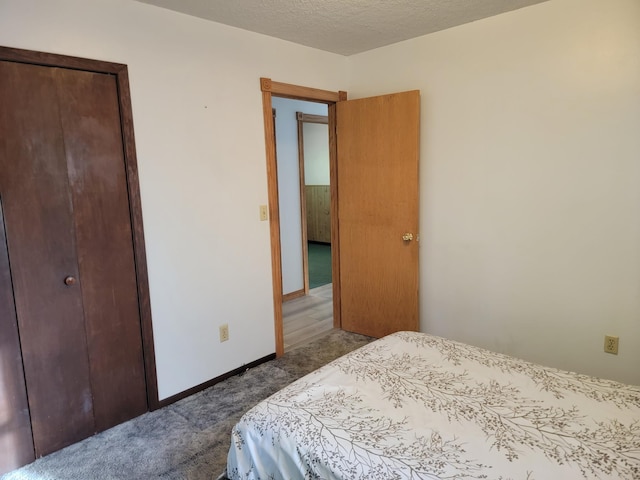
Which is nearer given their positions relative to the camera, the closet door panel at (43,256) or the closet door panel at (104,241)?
the closet door panel at (43,256)

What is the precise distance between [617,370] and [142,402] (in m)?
2.84

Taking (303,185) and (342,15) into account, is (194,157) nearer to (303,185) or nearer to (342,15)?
(342,15)

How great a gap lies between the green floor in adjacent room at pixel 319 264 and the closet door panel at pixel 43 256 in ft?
11.1

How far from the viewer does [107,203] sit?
223cm

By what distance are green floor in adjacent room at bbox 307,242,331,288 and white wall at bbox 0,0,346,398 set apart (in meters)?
2.47

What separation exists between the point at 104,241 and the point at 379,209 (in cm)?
199

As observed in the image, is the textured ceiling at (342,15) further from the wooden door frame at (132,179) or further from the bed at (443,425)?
the bed at (443,425)

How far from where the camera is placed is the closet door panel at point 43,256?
192 cm

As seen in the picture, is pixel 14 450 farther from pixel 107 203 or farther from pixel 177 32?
pixel 177 32

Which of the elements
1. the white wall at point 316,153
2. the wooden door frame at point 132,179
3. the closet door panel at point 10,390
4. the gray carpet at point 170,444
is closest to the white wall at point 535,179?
the gray carpet at point 170,444

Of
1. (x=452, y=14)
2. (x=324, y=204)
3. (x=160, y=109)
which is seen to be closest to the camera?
(x=160, y=109)

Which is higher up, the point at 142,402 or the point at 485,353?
the point at 485,353

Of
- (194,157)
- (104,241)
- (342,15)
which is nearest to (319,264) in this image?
(194,157)

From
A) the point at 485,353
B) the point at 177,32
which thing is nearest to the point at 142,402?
the point at 485,353
